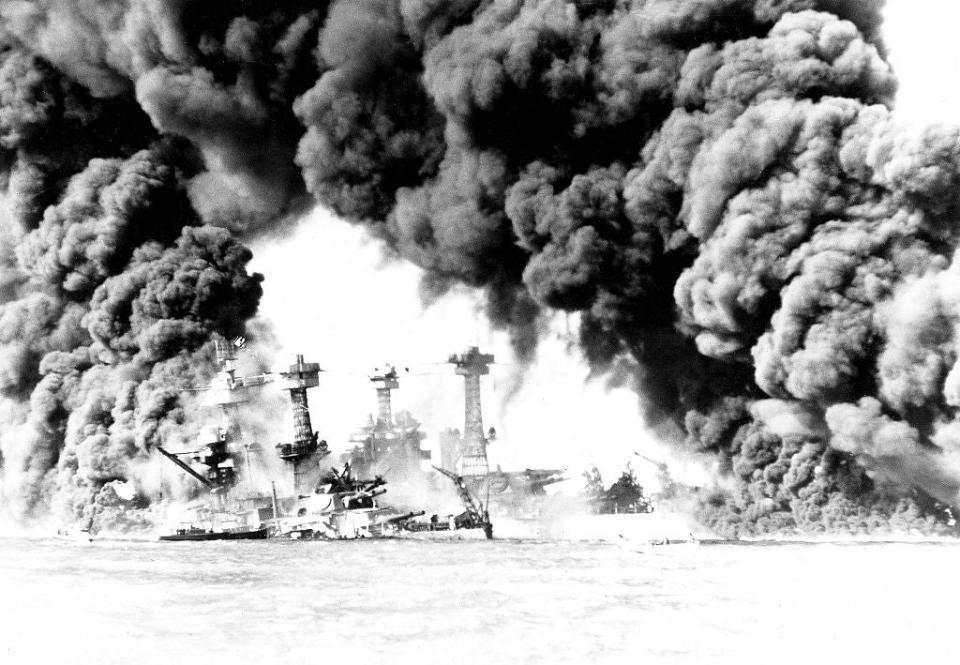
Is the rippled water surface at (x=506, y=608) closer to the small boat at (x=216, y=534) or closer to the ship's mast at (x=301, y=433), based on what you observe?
the small boat at (x=216, y=534)

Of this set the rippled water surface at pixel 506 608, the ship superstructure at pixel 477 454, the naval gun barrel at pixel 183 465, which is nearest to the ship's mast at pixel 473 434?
the ship superstructure at pixel 477 454

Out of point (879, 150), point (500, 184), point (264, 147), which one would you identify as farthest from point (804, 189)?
point (264, 147)

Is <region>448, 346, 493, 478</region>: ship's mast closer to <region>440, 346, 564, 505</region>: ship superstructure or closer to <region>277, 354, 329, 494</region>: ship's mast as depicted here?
<region>440, 346, 564, 505</region>: ship superstructure

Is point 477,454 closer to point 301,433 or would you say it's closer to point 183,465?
point 301,433

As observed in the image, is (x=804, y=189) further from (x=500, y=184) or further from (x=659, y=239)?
(x=500, y=184)

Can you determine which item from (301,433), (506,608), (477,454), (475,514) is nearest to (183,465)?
(301,433)

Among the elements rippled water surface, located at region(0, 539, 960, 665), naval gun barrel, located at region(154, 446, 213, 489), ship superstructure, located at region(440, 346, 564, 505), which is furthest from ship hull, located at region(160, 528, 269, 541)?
rippled water surface, located at region(0, 539, 960, 665)
